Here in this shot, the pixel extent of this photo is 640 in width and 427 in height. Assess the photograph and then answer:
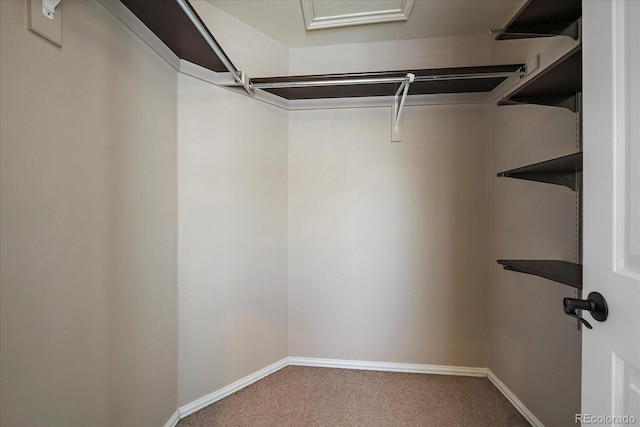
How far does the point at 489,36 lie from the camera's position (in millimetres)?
2012

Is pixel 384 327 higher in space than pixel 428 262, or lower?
lower

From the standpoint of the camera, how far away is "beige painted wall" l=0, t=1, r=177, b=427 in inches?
31.7

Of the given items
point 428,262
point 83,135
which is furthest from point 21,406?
point 428,262

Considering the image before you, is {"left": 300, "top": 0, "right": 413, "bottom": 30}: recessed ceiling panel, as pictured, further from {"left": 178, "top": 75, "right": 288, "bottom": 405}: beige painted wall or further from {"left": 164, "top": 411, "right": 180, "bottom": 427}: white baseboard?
{"left": 164, "top": 411, "right": 180, "bottom": 427}: white baseboard

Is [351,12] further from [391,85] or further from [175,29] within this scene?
[175,29]

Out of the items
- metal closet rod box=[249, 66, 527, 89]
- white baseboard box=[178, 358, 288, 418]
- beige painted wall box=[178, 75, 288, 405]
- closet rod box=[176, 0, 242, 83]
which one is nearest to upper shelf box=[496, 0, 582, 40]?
metal closet rod box=[249, 66, 527, 89]

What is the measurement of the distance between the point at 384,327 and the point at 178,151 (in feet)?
6.11

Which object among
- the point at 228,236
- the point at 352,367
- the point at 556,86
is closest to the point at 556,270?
the point at 556,86

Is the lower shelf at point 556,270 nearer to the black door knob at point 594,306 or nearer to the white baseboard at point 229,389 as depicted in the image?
the black door knob at point 594,306

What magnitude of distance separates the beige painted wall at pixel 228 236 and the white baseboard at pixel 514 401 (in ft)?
4.96

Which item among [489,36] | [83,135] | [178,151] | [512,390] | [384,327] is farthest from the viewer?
[384,327]

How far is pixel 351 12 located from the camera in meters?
1.84

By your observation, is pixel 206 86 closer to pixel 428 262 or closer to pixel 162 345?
pixel 162 345

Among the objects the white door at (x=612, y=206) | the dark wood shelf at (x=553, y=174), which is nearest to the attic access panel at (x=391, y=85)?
the dark wood shelf at (x=553, y=174)
